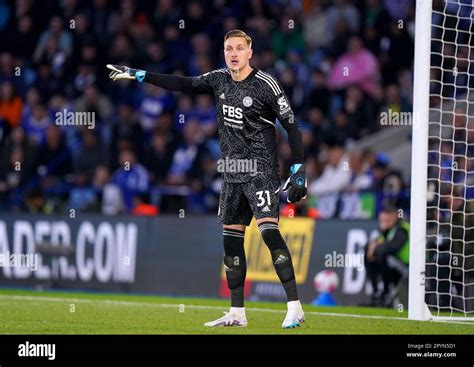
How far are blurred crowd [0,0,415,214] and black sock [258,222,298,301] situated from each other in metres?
7.45

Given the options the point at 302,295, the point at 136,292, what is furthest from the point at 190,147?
the point at 302,295

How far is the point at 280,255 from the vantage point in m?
10.5

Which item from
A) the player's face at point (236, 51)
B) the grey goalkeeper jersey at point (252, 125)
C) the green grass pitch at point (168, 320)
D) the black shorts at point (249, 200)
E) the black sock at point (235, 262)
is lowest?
the green grass pitch at point (168, 320)

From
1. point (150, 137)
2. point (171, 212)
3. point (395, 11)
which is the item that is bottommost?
point (171, 212)

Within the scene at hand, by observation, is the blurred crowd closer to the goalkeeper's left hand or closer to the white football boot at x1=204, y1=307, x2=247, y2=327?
the white football boot at x1=204, y1=307, x2=247, y2=327

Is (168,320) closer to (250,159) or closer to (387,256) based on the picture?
(250,159)

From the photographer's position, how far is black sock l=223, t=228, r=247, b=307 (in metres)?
10.8

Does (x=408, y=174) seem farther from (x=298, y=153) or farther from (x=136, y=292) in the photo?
(x=298, y=153)

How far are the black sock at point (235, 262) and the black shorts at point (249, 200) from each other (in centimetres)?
13

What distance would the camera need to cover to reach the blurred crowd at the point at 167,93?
20281 millimetres

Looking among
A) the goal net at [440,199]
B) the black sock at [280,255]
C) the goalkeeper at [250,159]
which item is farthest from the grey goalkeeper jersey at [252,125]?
the goal net at [440,199]

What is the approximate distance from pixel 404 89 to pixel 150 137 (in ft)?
15.4

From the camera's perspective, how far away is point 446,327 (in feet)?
36.9

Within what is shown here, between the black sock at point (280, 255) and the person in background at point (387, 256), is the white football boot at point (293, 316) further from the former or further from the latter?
the person in background at point (387, 256)
